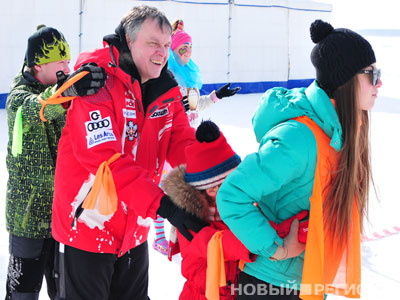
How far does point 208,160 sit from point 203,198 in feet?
0.45

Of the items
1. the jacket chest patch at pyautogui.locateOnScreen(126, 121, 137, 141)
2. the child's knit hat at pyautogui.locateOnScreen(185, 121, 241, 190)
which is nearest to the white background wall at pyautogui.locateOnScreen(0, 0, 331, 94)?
the jacket chest patch at pyautogui.locateOnScreen(126, 121, 137, 141)

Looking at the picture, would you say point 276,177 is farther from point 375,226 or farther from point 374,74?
point 375,226

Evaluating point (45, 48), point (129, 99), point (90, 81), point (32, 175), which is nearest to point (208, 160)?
point (129, 99)

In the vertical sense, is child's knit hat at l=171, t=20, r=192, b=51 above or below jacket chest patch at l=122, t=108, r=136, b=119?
above

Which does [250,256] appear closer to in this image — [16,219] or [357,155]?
[357,155]

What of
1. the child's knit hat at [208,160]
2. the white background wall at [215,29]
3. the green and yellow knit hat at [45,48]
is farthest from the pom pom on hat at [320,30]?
the white background wall at [215,29]

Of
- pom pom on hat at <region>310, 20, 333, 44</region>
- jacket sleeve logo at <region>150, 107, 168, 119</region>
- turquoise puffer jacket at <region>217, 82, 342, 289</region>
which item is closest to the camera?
turquoise puffer jacket at <region>217, 82, 342, 289</region>

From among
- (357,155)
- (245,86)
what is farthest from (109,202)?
(245,86)

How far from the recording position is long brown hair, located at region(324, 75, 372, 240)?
1.68 meters

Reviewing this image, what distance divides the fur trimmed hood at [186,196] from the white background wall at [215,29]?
9.18m

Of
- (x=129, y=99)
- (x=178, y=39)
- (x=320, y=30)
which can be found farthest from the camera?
(x=178, y=39)

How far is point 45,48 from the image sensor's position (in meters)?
2.53

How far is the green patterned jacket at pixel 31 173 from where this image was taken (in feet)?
8.00

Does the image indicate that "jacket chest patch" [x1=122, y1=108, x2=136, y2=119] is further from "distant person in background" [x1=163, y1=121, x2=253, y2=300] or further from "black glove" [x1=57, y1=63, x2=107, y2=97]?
"distant person in background" [x1=163, y1=121, x2=253, y2=300]
